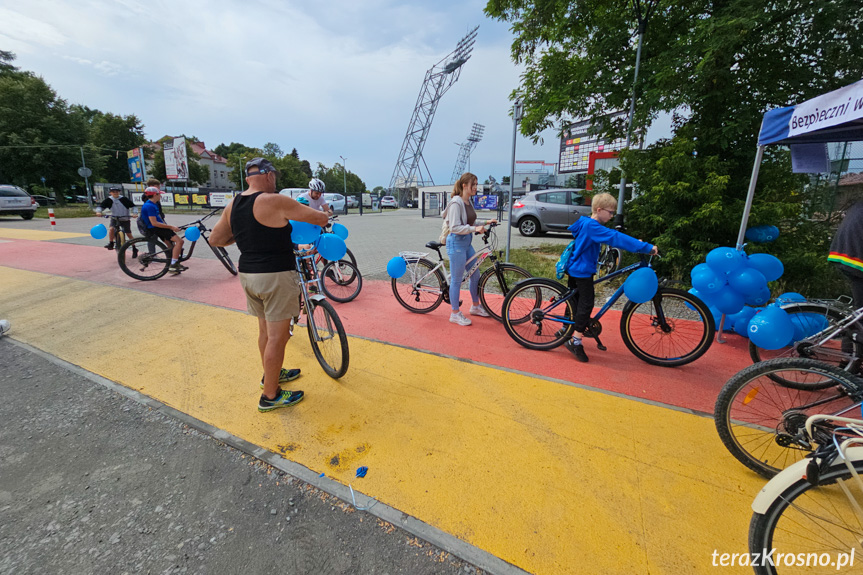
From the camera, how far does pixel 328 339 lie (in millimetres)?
3371

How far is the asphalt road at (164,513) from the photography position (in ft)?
5.79

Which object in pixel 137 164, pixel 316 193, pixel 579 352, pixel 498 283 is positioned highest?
pixel 137 164

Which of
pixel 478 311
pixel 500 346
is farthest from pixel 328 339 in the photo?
pixel 478 311

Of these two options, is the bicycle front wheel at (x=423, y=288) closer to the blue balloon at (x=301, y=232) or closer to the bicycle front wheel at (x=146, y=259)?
the blue balloon at (x=301, y=232)

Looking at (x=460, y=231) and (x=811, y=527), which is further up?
(x=460, y=231)

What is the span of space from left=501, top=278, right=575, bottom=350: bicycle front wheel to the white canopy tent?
208 cm

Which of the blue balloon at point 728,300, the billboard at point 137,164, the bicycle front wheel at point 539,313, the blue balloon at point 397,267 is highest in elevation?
the billboard at point 137,164

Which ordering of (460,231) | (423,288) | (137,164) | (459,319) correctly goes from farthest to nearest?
(137,164) → (423,288) → (459,319) → (460,231)

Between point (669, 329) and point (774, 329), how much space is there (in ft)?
2.50

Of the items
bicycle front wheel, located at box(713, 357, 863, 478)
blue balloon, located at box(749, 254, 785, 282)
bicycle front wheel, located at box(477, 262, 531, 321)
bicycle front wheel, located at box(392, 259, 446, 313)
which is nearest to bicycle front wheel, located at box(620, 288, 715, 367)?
blue balloon, located at box(749, 254, 785, 282)

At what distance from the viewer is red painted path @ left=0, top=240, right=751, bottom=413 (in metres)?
3.28

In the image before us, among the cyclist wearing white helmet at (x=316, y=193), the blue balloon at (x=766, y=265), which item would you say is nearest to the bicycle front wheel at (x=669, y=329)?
the blue balloon at (x=766, y=265)

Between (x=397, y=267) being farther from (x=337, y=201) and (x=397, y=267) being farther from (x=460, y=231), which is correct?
(x=337, y=201)

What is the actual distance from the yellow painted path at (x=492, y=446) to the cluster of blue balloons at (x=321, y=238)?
3.70ft
